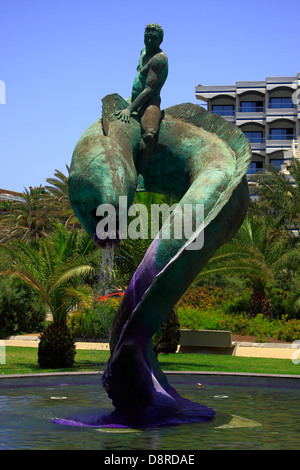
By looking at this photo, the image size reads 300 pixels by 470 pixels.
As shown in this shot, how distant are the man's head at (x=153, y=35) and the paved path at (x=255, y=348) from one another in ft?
39.9

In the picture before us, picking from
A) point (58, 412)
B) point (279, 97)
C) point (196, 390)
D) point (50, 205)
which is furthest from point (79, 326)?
point (279, 97)

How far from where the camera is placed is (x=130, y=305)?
6.88m

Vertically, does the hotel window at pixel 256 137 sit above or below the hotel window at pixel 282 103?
below

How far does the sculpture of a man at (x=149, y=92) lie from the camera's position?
7500 mm

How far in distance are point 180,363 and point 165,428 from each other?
8984 millimetres

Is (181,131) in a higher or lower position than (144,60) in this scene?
lower

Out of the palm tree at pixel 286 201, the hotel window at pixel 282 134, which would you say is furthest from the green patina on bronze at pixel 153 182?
the hotel window at pixel 282 134

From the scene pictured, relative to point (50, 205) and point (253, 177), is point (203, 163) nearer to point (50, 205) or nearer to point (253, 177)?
point (253, 177)

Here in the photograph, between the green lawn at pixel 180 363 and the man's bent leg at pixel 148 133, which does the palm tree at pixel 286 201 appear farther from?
the man's bent leg at pixel 148 133

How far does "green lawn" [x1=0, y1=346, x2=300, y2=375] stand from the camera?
14.4 metres

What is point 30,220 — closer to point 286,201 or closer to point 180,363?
point 286,201

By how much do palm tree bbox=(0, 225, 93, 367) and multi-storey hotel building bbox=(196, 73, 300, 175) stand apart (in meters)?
64.9

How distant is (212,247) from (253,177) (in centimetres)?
3159

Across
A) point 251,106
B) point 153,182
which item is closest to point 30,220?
point 153,182
